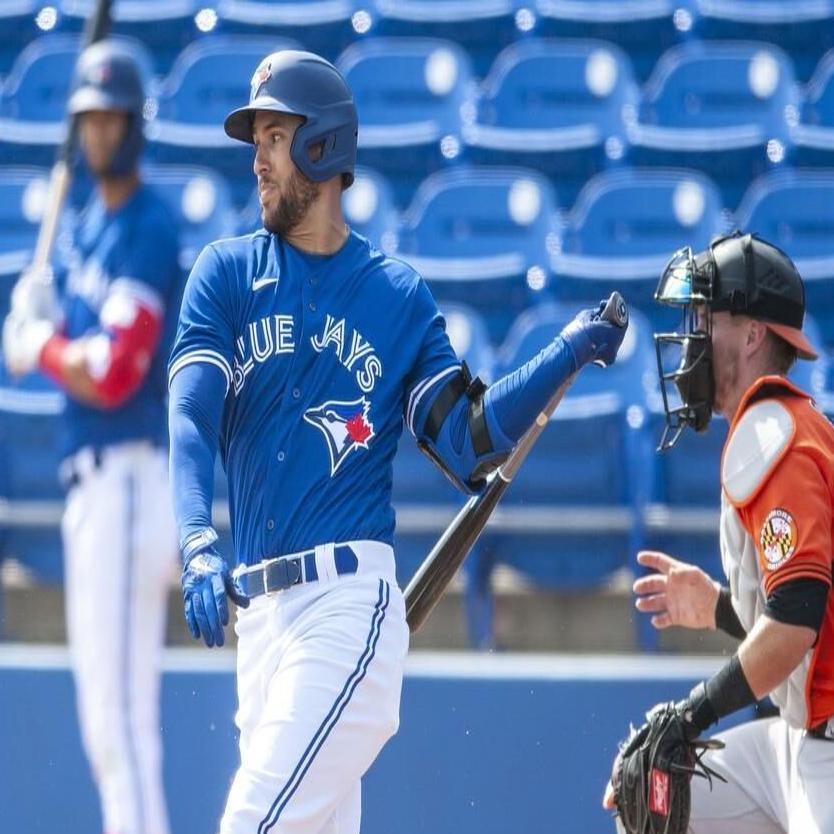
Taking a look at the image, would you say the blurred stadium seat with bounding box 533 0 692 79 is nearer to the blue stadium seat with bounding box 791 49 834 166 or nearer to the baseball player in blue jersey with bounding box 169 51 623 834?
the blue stadium seat with bounding box 791 49 834 166

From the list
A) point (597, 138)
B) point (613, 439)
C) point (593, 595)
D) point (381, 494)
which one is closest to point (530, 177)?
point (597, 138)

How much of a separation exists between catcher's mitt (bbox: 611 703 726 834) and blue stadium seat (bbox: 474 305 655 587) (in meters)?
1.46

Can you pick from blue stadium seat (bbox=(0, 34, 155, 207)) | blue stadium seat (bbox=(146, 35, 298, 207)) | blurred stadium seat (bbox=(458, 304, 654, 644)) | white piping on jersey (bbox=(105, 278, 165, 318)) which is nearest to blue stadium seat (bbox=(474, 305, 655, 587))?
blurred stadium seat (bbox=(458, 304, 654, 644))

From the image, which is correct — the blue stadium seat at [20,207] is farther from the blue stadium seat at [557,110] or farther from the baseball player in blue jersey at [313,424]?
the baseball player in blue jersey at [313,424]

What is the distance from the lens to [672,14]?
5793 mm

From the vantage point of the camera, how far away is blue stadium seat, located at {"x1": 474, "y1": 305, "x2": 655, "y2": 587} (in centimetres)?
423

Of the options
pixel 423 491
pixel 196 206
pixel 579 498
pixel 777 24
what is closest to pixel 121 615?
pixel 423 491

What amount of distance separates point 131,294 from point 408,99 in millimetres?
1710

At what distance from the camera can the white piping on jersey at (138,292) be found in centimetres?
441

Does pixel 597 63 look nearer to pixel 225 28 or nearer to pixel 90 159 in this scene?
pixel 225 28

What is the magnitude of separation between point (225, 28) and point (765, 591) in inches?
160

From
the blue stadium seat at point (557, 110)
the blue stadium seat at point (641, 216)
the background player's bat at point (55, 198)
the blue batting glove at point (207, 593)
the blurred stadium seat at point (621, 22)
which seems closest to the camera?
the blue batting glove at point (207, 593)

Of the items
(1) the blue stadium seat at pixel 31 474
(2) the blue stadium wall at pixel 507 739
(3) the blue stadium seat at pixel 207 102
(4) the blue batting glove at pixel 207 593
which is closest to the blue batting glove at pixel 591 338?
(4) the blue batting glove at pixel 207 593

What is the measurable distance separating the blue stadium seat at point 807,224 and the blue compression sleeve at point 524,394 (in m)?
2.35
